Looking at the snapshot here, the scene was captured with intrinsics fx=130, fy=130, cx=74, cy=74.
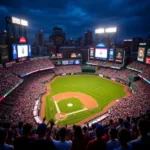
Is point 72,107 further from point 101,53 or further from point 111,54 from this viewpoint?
point 101,53

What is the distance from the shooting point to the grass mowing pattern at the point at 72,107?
26.7 m

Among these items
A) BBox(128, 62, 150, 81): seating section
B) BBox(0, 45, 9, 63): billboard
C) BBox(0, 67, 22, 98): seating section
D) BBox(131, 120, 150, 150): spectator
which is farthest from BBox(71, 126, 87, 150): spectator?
BBox(128, 62, 150, 81): seating section

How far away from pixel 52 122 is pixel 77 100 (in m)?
24.7

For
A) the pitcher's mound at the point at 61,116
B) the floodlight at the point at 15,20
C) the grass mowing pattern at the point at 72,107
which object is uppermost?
the floodlight at the point at 15,20

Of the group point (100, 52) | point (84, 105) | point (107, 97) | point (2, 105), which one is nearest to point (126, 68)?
point (100, 52)

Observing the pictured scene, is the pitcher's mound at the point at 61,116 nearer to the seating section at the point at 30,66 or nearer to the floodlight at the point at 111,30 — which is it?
the seating section at the point at 30,66

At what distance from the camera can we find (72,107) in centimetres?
2758

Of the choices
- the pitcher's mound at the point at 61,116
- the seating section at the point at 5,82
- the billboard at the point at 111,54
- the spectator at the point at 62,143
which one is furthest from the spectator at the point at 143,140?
the billboard at the point at 111,54

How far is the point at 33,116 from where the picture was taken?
74.5 ft

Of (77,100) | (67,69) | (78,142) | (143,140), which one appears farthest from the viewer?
(67,69)

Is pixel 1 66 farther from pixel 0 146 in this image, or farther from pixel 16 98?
pixel 0 146

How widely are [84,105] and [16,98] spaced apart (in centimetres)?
1498

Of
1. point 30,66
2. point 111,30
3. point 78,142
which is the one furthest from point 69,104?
point 111,30

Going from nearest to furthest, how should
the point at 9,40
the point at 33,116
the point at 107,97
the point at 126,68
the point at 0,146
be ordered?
the point at 0,146 → the point at 33,116 → the point at 107,97 → the point at 9,40 → the point at 126,68
